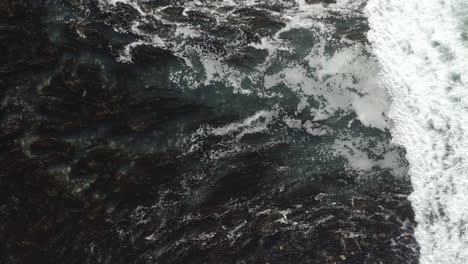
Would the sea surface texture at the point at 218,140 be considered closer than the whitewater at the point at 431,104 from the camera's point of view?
Yes

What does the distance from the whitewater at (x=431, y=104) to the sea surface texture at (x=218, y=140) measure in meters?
0.04

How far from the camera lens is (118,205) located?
25.2ft

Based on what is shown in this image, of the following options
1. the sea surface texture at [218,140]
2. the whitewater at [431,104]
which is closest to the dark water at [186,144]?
Result: the sea surface texture at [218,140]

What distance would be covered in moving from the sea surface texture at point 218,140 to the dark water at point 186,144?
3 centimetres

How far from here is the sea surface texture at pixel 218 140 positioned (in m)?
7.58

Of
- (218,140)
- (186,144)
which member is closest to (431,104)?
(218,140)

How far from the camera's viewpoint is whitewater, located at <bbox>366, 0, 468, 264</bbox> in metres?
8.20

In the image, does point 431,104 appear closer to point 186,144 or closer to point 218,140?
point 218,140

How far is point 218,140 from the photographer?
Answer: 27.5 ft

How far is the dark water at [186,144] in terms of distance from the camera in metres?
7.54

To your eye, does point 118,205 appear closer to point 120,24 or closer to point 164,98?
point 164,98

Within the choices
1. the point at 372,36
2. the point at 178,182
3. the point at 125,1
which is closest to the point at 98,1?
the point at 125,1

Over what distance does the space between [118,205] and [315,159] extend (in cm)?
447

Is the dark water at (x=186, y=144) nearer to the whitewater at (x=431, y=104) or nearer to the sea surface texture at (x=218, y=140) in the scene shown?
the sea surface texture at (x=218, y=140)
